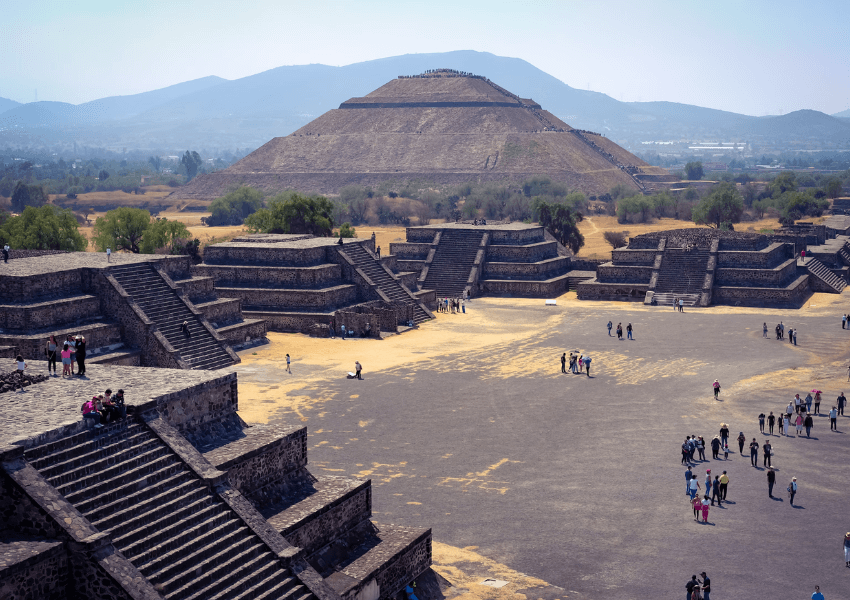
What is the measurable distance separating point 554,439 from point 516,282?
34219 millimetres

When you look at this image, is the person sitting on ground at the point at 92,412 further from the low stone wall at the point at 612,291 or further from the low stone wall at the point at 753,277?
the low stone wall at the point at 753,277

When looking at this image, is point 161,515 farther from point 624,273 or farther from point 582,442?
point 624,273

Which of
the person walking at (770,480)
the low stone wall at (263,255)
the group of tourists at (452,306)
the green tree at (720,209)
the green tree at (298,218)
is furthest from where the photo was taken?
the green tree at (720,209)

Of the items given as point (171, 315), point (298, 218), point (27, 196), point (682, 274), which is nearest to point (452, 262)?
point (298, 218)

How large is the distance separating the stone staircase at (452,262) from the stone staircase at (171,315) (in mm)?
24869

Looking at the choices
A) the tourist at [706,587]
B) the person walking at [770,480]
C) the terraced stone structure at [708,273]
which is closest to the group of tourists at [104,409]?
the tourist at [706,587]

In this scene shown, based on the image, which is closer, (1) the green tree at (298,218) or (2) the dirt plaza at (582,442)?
(2) the dirt plaza at (582,442)

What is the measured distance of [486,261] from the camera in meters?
65.5

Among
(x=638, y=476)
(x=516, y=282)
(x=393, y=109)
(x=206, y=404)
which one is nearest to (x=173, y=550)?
(x=206, y=404)

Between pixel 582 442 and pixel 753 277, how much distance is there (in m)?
34.7

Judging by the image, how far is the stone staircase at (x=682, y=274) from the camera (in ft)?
195

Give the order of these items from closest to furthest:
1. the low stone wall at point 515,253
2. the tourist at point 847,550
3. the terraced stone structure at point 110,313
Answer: the tourist at point 847,550 < the terraced stone structure at point 110,313 < the low stone wall at point 515,253

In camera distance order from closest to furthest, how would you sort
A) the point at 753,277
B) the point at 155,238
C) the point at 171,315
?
the point at 171,315 < the point at 753,277 < the point at 155,238

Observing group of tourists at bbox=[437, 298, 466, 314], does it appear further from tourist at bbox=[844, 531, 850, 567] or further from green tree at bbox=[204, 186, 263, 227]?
green tree at bbox=[204, 186, 263, 227]
